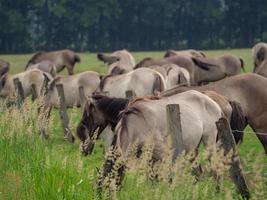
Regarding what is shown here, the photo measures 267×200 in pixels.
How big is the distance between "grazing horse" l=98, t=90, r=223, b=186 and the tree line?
5672cm

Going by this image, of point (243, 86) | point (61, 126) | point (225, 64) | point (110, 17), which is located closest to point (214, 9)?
point (110, 17)

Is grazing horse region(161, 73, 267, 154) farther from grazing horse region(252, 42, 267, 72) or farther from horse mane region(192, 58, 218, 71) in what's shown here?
grazing horse region(252, 42, 267, 72)

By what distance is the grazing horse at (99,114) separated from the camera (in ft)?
34.6

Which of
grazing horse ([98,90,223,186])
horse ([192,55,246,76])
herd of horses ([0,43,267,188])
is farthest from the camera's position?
horse ([192,55,246,76])

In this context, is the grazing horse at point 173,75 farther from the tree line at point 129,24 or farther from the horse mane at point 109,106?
the tree line at point 129,24

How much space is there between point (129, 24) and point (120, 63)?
51839 mm

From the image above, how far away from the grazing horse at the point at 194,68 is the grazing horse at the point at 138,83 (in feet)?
16.9

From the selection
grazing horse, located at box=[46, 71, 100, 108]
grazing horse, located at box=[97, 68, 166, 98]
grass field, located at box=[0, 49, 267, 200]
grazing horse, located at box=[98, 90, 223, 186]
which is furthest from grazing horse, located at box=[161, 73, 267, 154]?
grazing horse, located at box=[46, 71, 100, 108]

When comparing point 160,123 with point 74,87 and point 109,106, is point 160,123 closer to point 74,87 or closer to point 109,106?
point 109,106

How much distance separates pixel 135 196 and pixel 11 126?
12.0 feet

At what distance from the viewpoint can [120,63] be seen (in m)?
21.3

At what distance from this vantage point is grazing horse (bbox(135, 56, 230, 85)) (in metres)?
20.5

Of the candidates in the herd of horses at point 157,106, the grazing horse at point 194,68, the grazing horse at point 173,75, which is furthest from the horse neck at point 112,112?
the grazing horse at point 194,68

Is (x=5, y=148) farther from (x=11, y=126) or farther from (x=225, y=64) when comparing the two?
(x=225, y=64)
